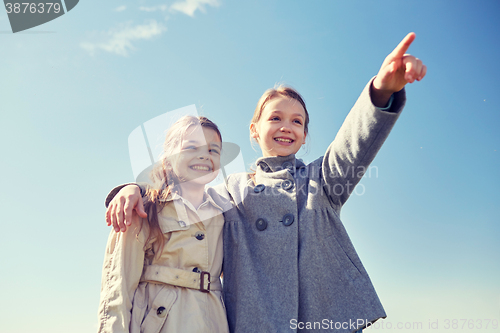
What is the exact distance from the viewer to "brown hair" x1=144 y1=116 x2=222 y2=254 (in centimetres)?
282

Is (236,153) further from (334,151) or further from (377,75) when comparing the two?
(377,75)

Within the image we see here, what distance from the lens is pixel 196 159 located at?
119 inches

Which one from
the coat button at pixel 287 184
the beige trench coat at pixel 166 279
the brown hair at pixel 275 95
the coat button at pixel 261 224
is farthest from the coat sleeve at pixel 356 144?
the beige trench coat at pixel 166 279

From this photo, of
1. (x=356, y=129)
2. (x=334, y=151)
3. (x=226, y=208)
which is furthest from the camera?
(x=226, y=208)

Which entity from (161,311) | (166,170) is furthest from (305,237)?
(166,170)

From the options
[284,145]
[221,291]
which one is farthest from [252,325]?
[284,145]

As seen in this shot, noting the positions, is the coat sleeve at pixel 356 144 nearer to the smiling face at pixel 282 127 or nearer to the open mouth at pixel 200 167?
the smiling face at pixel 282 127

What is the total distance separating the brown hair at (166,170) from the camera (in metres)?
2.82

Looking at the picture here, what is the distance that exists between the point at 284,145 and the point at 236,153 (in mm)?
567

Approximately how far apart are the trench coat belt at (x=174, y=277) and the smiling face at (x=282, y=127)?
118 cm

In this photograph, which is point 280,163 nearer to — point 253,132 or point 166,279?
point 253,132

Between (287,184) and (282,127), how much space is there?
0.48m

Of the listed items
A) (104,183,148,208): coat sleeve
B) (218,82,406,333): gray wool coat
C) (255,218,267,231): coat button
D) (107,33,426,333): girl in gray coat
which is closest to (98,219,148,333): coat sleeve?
(107,33,426,333): girl in gray coat

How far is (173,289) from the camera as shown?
8.41ft
